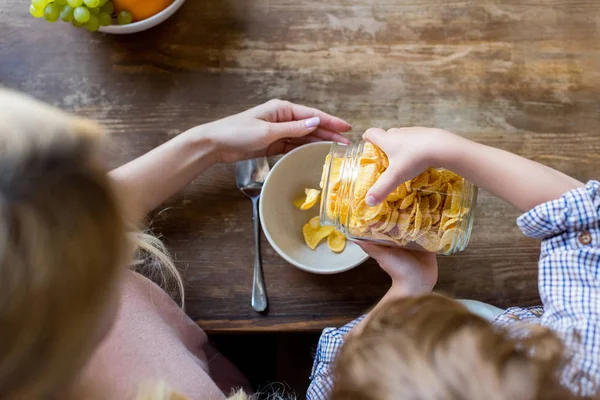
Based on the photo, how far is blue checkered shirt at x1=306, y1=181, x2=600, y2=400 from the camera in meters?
0.54

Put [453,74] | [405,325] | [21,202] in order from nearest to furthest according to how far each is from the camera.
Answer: [21,202] → [405,325] → [453,74]

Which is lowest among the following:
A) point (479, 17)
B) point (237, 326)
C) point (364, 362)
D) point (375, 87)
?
point (237, 326)

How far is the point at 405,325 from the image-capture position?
1.57ft

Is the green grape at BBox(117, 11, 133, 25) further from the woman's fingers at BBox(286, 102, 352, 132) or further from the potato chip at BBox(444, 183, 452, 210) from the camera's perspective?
the potato chip at BBox(444, 183, 452, 210)

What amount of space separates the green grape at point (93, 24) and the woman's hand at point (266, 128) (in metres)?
0.23

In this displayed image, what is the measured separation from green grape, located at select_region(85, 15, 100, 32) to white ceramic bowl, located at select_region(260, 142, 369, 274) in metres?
0.37

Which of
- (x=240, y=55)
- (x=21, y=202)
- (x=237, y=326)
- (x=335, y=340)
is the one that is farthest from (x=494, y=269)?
(x=21, y=202)

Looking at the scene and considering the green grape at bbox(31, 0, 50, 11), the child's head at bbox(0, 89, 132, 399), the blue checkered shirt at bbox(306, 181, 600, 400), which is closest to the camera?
the child's head at bbox(0, 89, 132, 399)

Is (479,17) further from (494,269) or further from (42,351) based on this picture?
(42,351)

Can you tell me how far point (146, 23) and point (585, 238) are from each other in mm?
708

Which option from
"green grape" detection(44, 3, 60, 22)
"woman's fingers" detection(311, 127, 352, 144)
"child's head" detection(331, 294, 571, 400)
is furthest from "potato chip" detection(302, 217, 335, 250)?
"green grape" detection(44, 3, 60, 22)

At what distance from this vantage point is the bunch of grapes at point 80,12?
73cm

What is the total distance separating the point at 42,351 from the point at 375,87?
0.60 metres

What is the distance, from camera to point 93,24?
2.48ft
